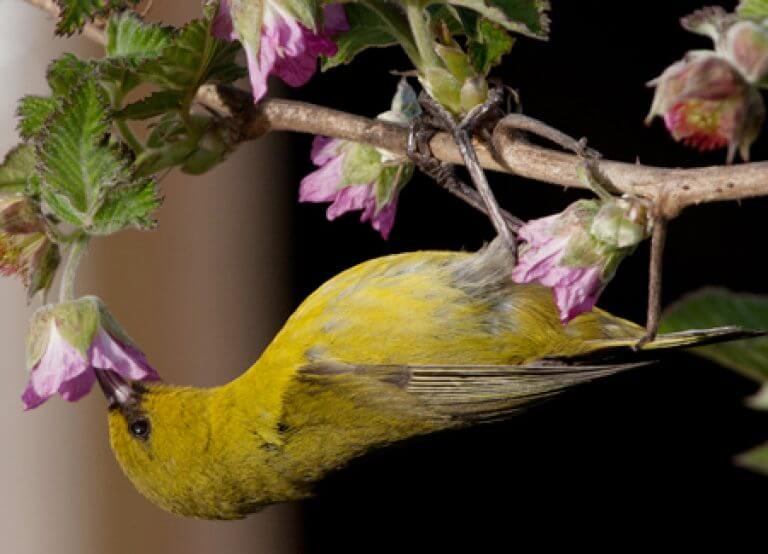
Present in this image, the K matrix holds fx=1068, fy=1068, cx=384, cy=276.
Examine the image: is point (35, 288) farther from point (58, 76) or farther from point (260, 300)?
point (260, 300)

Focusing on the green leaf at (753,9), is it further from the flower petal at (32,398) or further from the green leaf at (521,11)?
the flower petal at (32,398)

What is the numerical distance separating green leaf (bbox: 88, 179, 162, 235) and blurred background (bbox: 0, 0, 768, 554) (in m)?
0.63

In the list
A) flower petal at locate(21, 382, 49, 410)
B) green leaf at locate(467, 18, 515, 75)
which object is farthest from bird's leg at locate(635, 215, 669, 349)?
flower petal at locate(21, 382, 49, 410)

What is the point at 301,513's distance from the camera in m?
3.87

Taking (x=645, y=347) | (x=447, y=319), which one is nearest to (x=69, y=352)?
(x=447, y=319)

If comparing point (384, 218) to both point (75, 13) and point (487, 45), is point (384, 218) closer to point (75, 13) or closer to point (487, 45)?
point (487, 45)

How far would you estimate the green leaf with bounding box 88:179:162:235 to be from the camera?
3.04ft

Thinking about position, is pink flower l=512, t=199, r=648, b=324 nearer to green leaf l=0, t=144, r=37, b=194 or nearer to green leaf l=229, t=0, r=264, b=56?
green leaf l=229, t=0, r=264, b=56

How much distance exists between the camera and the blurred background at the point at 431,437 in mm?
2342

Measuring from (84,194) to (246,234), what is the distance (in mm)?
2951

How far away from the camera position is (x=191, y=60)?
0.99 m

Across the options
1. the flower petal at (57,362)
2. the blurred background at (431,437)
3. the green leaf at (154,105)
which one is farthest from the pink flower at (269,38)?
the blurred background at (431,437)

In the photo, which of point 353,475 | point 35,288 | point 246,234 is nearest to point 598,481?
point 353,475

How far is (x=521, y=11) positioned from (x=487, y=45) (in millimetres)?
61
